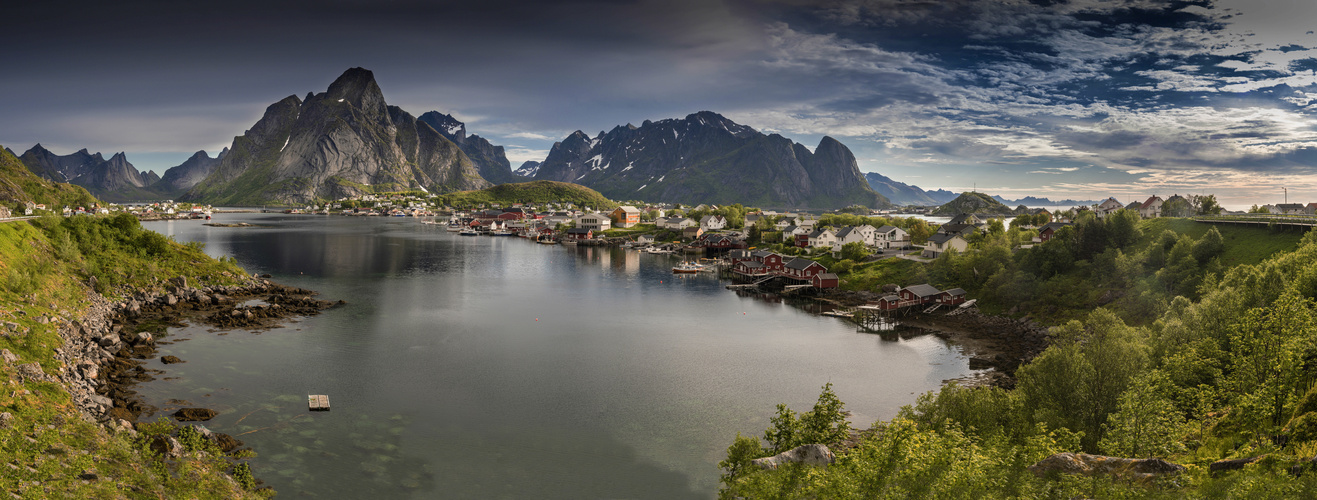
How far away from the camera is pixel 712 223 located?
155125 millimetres

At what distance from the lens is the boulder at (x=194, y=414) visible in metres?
29.7

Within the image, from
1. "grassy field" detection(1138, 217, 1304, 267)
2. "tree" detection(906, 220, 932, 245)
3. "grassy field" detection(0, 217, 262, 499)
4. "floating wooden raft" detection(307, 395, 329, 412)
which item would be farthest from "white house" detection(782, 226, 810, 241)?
"grassy field" detection(0, 217, 262, 499)

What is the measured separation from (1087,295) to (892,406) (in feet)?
104

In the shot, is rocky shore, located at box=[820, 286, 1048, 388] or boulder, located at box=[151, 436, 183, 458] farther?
rocky shore, located at box=[820, 286, 1048, 388]

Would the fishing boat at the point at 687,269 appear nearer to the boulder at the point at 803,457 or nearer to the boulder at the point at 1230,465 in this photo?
the boulder at the point at 803,457

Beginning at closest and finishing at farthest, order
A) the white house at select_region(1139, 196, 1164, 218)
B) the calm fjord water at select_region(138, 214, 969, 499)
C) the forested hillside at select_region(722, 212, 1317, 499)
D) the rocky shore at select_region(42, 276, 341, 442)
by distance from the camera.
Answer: the forested hillside at select_region(722, 212, 1317, 499) → the calm fjord water at select_region(138, 214, 969, 499) → the rocky shore at select_region(42, 276, 341, 442) → the white house at select_region(1139, 196, 1164, 218)

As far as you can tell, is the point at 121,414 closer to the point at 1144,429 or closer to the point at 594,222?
the point at 1144,429

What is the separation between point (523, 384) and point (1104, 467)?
98.1ft

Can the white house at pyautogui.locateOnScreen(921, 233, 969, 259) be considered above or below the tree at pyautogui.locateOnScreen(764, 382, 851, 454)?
above

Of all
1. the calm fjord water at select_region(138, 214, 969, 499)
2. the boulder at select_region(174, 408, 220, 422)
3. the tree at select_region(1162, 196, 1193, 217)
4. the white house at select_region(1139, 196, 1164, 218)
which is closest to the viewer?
the calm fjord water at select_region(138, 214, 969, 499)

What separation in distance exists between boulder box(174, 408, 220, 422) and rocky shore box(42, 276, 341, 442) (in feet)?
5.52

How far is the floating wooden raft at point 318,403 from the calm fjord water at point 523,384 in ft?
1.88

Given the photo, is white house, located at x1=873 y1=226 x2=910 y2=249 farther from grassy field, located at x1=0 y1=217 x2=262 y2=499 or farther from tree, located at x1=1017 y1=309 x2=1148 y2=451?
grassy field, located at x1=0 y1=217 x2=262 y2=499

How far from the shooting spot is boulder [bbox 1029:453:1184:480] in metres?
15.8
